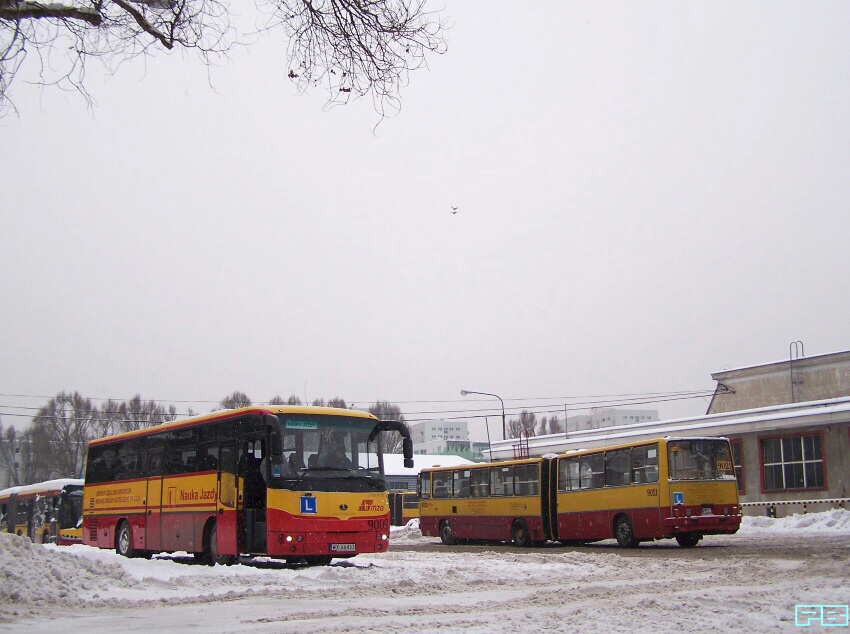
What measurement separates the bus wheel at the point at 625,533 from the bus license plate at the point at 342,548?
9.58m

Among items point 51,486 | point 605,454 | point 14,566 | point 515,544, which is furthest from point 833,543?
point 51,486

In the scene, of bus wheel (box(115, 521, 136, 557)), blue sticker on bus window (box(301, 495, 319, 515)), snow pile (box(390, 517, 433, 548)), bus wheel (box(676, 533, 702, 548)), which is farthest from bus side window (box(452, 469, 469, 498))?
blue sticker on bus window (box(301, 495, 319, 515))

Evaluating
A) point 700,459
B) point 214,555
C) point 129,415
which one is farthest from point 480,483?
point 129,415

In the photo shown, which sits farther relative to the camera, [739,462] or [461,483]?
[739,462]

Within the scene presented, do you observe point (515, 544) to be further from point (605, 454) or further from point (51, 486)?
point (51, 486)

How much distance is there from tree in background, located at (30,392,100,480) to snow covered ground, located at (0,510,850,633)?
58.8 meters

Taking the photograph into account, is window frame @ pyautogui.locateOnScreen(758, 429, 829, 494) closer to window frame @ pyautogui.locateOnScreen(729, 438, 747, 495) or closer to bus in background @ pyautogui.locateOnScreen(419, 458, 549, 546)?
window frame @ pyautogui.locateOnScreen(729, 438, 747, 495)

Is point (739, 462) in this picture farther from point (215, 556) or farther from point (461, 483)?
point (215, 556)

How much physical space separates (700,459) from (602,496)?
3172mm

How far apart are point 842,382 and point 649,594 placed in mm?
32929

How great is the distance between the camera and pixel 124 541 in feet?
75.0

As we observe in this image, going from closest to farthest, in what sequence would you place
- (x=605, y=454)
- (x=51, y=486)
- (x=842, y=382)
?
(x=605, y=454) < (x=51, y=486) < (x=842, y=382)

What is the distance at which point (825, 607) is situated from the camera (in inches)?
398

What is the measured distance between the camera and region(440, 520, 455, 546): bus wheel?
33.0m
